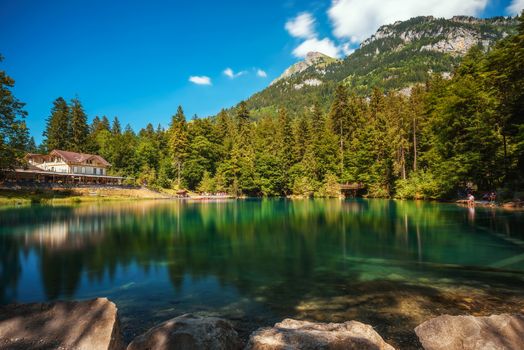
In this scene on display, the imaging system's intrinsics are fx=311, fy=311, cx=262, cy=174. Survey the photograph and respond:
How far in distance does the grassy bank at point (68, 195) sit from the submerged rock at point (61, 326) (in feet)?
142

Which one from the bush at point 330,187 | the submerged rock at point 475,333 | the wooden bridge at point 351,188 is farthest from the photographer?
the bush at point 330,187

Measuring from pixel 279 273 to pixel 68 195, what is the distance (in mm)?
49069

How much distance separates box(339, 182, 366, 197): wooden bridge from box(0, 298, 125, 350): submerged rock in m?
56.5

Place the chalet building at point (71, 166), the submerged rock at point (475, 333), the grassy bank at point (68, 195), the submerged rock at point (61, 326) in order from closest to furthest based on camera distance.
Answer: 1. the submerged rock at point (61, 326)
2. the submerged rock at point (475, 333)
3. the grassy bank at point (68, 195)
4. the chalet building at point (71, 166)

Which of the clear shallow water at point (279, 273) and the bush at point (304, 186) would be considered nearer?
the clear shallow water at point (279, 273)

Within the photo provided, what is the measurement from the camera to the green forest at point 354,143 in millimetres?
30656

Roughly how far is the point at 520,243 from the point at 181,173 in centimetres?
6374

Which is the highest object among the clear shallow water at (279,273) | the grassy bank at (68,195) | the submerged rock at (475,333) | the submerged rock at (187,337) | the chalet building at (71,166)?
the chalet building at (71,166)

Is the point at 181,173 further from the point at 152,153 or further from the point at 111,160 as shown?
the point at 111,160

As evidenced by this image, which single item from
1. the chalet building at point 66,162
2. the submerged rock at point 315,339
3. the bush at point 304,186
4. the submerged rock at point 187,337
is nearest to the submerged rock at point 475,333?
the submerged rock at point 315,339

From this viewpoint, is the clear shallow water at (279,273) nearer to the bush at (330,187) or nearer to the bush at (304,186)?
the bush at (330,187)

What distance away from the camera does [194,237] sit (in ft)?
58.0

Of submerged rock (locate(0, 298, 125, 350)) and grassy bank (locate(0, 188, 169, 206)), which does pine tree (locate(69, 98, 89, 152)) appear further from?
submerged rock (locate(0, 298, 125, 350))

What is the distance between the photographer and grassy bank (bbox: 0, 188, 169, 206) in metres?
40.2
